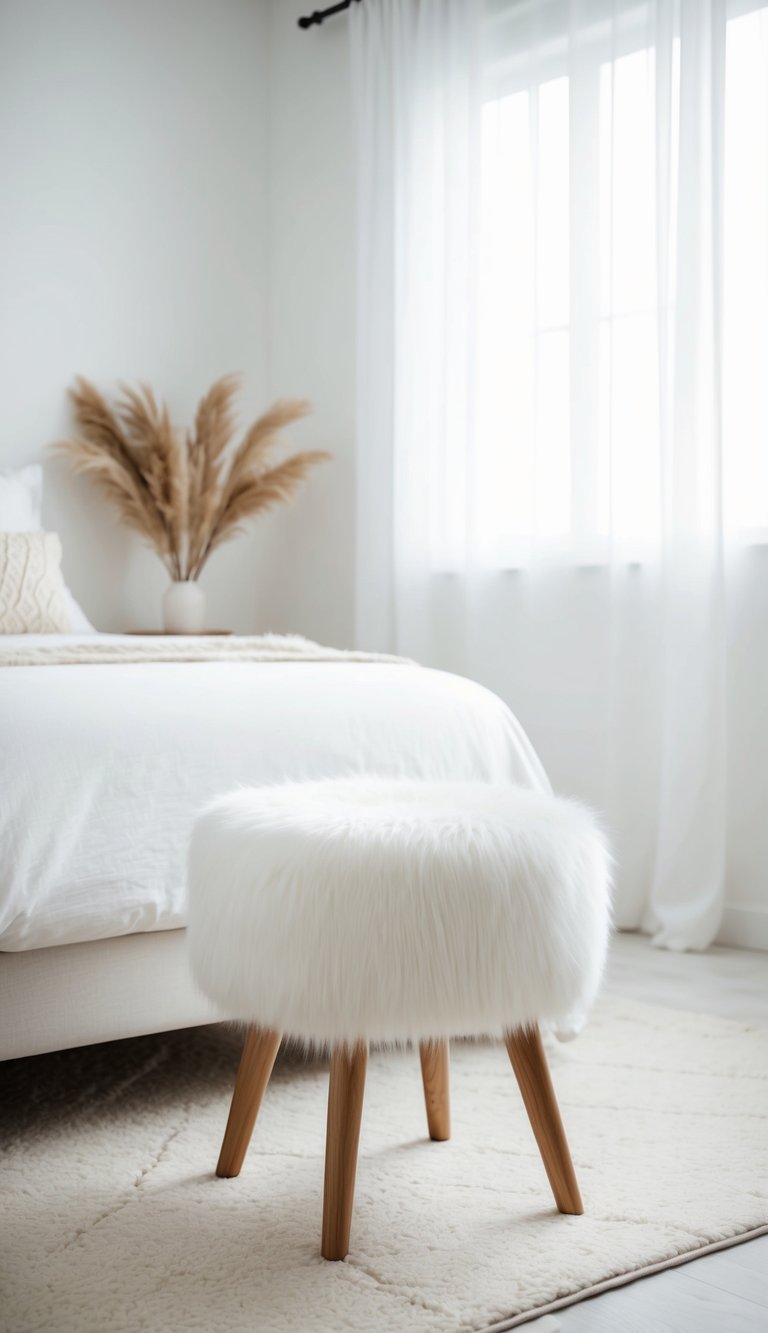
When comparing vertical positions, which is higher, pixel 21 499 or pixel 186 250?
pixel 186 250

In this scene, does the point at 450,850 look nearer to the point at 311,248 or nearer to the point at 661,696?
the point at 661,696

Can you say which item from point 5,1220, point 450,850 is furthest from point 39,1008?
point 450,850

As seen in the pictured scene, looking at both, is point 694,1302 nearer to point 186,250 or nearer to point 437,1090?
point 437,1090

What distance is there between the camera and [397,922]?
126 cm

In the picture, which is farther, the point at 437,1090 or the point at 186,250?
the point at 186,250

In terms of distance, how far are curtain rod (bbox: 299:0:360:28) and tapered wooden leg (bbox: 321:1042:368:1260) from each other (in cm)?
339

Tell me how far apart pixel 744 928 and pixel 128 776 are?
1.70m

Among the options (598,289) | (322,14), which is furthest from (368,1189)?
(322,14)

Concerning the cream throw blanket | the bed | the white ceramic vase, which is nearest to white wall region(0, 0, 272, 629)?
the white ceramic vase

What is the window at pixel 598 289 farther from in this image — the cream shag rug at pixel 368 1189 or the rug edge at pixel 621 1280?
the rug edge at pixel 621 1280

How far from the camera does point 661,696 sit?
118 inches

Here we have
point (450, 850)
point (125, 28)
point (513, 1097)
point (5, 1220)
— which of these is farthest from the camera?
point (125, 28)

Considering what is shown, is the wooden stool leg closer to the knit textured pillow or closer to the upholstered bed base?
the upholstered bed base

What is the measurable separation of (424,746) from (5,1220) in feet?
2.96
